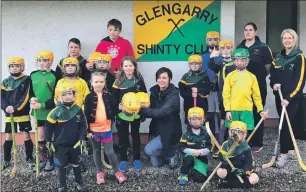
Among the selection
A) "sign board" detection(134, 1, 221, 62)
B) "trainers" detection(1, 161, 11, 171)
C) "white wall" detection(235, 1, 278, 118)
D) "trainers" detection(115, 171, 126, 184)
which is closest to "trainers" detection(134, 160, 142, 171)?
"trainers" detection(115, 171, 126, 184)

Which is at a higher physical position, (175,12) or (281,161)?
(175,12)

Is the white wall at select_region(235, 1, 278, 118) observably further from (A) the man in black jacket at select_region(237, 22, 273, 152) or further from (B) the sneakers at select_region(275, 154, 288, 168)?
(B) the sneakers at select_region(275, 154, 288, 168)

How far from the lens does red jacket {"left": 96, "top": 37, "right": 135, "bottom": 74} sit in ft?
20.8

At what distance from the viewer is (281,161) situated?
5.72 meters

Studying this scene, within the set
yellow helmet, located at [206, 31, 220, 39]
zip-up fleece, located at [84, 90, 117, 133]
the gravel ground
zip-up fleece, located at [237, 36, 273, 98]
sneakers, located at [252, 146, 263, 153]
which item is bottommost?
the gravel ground

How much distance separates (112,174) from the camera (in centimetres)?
554

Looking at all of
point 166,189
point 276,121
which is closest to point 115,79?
point 166,189

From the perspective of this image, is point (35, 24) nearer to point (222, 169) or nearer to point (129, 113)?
point (129, 113)

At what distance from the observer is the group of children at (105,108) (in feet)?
16.4

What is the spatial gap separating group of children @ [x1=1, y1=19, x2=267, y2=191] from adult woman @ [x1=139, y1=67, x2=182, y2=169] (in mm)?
230

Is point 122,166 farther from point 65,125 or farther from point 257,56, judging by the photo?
point 257,56

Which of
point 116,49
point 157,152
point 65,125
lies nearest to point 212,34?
point 116,49

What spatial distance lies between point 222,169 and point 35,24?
3915mm

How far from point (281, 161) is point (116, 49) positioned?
9.34 ft
